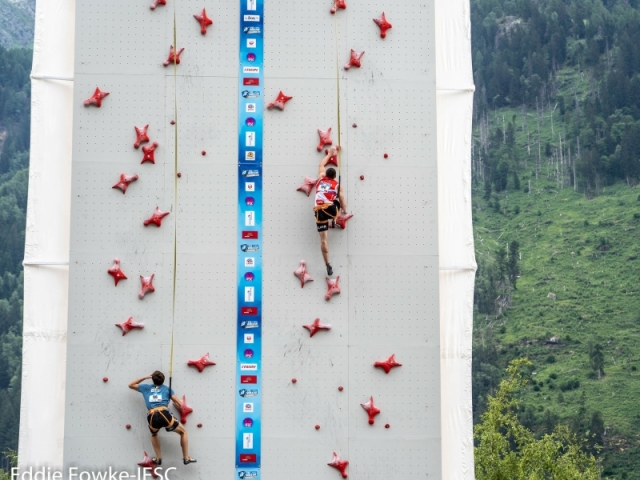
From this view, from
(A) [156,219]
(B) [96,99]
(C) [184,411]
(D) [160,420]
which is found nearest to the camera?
(D) [160,420]

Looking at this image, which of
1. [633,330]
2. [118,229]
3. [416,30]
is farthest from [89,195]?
[633,330]

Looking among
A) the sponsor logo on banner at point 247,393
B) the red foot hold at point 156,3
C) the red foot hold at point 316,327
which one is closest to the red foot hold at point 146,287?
the sponsor logo on banner at point 247,393

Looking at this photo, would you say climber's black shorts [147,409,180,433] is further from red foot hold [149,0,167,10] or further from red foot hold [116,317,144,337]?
red foot hold [149,0,167,10]

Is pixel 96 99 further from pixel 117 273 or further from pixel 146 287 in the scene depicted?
pixel 146 287

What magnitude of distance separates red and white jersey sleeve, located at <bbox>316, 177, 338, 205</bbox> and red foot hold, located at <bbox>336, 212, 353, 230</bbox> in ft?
0.91

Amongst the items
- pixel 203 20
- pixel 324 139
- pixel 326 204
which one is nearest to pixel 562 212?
pixel 324 139

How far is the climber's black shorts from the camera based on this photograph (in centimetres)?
933

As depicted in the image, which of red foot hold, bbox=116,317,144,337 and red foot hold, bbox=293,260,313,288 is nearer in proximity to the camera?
red foot hold, bbox=116,317,144,337

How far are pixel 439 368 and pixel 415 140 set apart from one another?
2349 millimetres

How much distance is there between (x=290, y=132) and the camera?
33.2ft

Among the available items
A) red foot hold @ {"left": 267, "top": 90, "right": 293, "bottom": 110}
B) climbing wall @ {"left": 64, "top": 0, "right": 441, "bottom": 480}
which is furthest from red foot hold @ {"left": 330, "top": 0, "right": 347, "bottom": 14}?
red foot hold @ {"left": 267, "top": 90, "right": 293, "bottom": 110}

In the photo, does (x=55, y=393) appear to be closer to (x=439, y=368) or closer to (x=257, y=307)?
(x=257, y=307)

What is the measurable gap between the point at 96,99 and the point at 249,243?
2.13m

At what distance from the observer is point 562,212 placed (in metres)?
74.3
